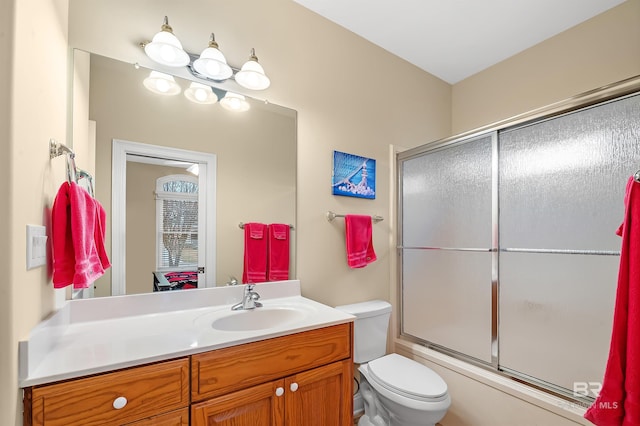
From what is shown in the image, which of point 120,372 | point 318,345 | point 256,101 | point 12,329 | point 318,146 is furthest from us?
point 318,146

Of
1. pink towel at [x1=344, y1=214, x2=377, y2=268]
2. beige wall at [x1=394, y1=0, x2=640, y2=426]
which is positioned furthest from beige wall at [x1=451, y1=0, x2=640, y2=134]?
pink towel at [x1=344, y1=214, x2=377, y2=268]

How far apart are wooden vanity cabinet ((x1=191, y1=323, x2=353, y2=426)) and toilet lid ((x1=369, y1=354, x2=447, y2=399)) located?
308 mm

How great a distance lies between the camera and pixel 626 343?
977 millimetres

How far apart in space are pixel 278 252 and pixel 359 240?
0.57 metres

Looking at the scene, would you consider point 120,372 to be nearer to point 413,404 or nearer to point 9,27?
point 9,27

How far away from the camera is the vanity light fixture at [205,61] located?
1290mm

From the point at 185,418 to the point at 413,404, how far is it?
40.9 inches

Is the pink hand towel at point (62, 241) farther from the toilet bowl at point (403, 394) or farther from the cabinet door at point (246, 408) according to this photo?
the toilet bowl at point (403, 394)

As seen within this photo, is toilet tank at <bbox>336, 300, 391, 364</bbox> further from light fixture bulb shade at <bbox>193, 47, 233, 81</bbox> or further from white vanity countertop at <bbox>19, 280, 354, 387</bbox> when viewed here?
light fixture bulb shade at <bbox>193, 47, 233, 81</bbox>

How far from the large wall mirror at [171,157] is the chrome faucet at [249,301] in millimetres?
138

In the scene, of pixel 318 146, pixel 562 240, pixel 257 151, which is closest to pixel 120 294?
pixel 257 151

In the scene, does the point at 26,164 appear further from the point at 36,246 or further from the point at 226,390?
the point at 226,390

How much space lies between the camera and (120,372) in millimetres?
832

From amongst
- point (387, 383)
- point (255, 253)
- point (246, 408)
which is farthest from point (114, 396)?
point (387, 383)
